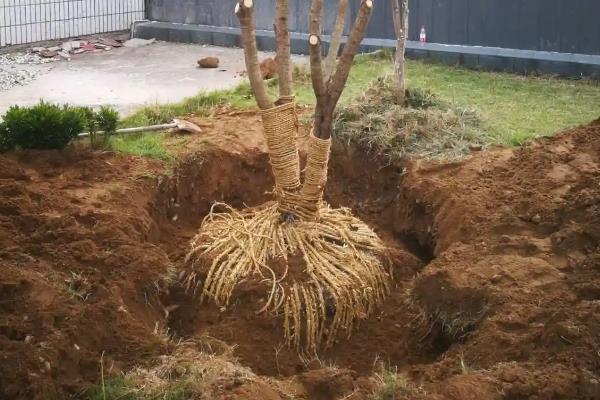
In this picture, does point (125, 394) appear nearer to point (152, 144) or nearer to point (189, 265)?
point (189, 265)

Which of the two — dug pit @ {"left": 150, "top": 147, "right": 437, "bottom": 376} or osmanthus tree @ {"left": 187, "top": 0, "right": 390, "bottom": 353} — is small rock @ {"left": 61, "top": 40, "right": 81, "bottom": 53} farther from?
osmanthus tree @ {"left": 187, "top": 0, "right": 390, "bottom": 353}

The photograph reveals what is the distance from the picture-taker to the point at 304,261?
482 cm

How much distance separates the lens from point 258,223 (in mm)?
5070

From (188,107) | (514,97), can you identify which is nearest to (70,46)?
(188,107)

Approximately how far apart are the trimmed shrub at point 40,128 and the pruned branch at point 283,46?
196 centimetres

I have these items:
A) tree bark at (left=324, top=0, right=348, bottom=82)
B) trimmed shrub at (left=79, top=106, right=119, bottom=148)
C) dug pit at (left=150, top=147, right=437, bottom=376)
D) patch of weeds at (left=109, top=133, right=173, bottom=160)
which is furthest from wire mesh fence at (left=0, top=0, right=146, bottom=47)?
tree bark at (left=324, top=0, right=348, bottom=82)

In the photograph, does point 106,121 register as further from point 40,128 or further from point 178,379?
point 178,379

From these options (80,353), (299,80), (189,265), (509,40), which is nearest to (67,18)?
(299,80)

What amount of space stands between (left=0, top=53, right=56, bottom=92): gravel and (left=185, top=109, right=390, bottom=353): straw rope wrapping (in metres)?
5.87

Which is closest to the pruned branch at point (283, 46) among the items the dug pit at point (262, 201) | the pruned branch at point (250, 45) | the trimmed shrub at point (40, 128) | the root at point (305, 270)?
the pruned branch at point (250, 45)

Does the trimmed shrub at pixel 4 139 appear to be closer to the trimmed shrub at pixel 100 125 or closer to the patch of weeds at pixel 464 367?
the trimmed shrub at pixel 100 125

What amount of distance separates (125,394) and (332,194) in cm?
336

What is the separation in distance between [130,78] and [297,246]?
645 centimetres

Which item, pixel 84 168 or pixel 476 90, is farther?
pixel 476 90
